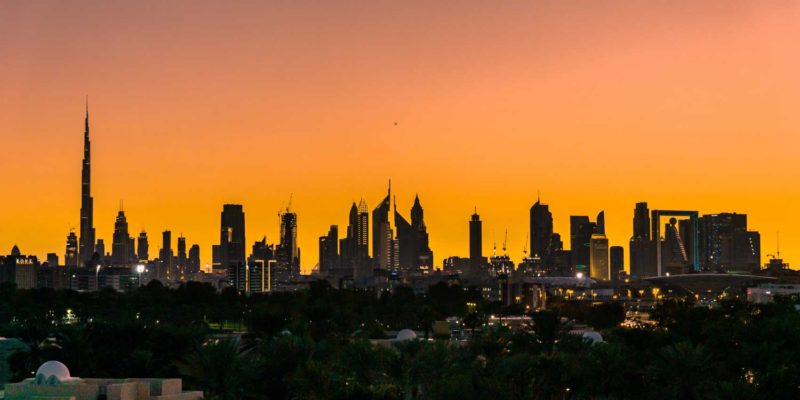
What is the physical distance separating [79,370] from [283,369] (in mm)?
15971

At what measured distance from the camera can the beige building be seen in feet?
136

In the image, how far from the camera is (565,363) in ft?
178

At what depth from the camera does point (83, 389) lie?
136 feet

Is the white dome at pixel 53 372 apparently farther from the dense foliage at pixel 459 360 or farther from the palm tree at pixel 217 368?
the palm tree at pixel 217 368

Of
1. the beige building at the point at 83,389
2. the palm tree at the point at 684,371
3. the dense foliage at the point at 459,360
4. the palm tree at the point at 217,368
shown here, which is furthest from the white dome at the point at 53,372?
the palm tree at the point at 684,371

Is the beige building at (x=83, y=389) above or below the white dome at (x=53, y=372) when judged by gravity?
below

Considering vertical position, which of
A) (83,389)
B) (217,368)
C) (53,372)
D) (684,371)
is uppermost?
(53,372)

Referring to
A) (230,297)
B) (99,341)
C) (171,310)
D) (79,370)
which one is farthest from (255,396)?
(230,297)

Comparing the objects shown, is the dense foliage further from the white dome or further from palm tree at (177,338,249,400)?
the white dome

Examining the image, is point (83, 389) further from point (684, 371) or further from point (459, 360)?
point (684, 371)

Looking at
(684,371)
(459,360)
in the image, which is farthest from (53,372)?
(684,371)

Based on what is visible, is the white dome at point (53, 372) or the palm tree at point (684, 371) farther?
the palm tree at point (684, 371)

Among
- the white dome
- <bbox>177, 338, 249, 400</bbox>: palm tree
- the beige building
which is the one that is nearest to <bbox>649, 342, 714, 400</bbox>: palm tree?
<bbox>177, 338, 249, 400</bbox>: palm tree

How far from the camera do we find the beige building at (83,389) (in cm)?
4156
